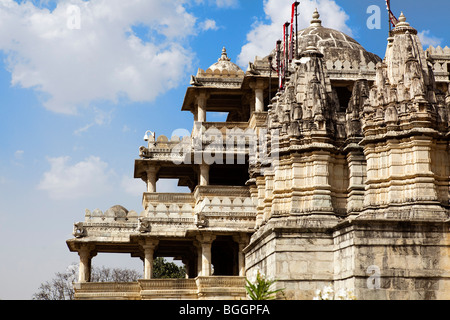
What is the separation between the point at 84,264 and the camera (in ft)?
141

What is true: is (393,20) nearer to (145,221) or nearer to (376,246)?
(376,246)

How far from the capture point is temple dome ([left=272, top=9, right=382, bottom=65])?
47.7m

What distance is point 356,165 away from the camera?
26.8 metres

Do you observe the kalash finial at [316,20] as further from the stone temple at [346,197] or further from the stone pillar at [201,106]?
the stone temple at [346,197]

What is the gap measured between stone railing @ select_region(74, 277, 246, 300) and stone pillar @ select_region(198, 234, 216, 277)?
4.00ft

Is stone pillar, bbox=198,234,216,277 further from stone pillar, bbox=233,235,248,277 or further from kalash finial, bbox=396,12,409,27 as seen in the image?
kalash finial, bbox=396,12,409,27

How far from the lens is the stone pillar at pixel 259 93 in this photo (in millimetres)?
45941

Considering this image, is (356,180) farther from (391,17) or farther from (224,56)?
(224,56)

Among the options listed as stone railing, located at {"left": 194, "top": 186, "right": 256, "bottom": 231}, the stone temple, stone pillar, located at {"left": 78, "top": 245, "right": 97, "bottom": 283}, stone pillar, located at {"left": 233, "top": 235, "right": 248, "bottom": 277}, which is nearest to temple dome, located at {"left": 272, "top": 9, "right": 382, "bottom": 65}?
stone railing, located at {"left": 194, "top": 186, "right": 256, "bottom": 231}

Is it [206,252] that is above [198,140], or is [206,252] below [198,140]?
below

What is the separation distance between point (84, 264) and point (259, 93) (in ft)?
43.8

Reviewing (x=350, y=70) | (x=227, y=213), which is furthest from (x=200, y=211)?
(x=350, y=70)

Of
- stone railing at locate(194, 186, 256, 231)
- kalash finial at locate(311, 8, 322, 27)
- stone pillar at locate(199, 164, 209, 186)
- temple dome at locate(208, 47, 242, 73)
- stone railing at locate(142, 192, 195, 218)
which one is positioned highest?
kalash finial at locate(311, 8, 322, 27)
